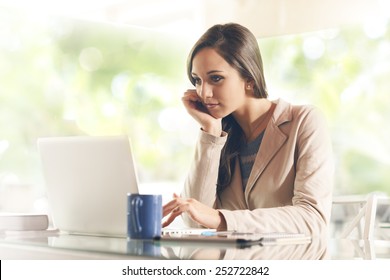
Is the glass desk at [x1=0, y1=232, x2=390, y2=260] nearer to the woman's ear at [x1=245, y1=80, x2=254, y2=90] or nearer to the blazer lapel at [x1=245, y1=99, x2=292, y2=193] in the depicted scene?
the blazer lapel at [x1=245, y1=99, x2=292, y2=193]

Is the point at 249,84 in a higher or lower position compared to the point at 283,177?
higher

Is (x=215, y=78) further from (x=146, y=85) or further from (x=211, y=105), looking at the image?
(x=146, y=85)

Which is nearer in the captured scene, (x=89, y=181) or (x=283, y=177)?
(x=89, y=181)

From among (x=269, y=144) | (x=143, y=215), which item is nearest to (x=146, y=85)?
(x=269, y=144)

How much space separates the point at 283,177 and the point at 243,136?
26 centimetres

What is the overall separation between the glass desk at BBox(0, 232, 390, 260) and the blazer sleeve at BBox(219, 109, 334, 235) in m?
0.15

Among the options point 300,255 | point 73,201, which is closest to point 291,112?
point 73,201

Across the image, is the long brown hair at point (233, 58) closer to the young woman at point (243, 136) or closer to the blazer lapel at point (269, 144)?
the young woman at point (243, 136)

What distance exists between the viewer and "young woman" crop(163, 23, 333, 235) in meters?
1.96

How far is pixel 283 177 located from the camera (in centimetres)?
196

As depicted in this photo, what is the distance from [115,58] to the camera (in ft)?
22.7

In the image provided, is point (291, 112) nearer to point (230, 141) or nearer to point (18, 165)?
point (230, 141)

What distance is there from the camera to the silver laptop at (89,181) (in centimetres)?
148
